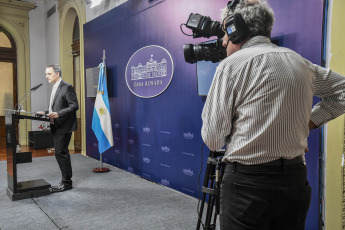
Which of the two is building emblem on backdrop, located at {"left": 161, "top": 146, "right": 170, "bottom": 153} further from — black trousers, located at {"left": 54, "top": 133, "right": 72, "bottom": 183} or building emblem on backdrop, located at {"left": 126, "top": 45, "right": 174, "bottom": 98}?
black trousers, located at {"left": 54, "top": 133, "right": 72, "bottom": 183}

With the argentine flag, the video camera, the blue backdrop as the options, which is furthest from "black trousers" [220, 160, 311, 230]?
the argentine flag

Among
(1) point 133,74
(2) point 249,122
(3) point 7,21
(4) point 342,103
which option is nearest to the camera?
(2) point 249,122

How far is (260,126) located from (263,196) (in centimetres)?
22

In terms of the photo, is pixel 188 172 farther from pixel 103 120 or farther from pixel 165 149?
pixel 103 120

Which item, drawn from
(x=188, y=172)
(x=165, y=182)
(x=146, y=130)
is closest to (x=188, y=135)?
(x=188, y=172)

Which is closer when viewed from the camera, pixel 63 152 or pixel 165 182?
pixel 63 152

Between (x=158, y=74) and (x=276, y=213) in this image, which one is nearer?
(x=276, y=213)

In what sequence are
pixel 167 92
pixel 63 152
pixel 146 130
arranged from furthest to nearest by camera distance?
pixel 146 130, pixel 167 92, pixel 63 152

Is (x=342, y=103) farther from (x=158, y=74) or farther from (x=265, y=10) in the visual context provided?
(x=158, y=74)

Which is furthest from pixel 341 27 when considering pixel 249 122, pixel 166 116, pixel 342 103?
pixel 166 116

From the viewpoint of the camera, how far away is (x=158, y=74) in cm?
359

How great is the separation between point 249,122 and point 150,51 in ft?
9.56

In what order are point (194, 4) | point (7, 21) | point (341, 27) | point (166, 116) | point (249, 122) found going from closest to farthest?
point (249, 122), point (341, 27), point (194, 4), point (166, 116), point (7, 21)

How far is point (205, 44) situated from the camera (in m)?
1.95
